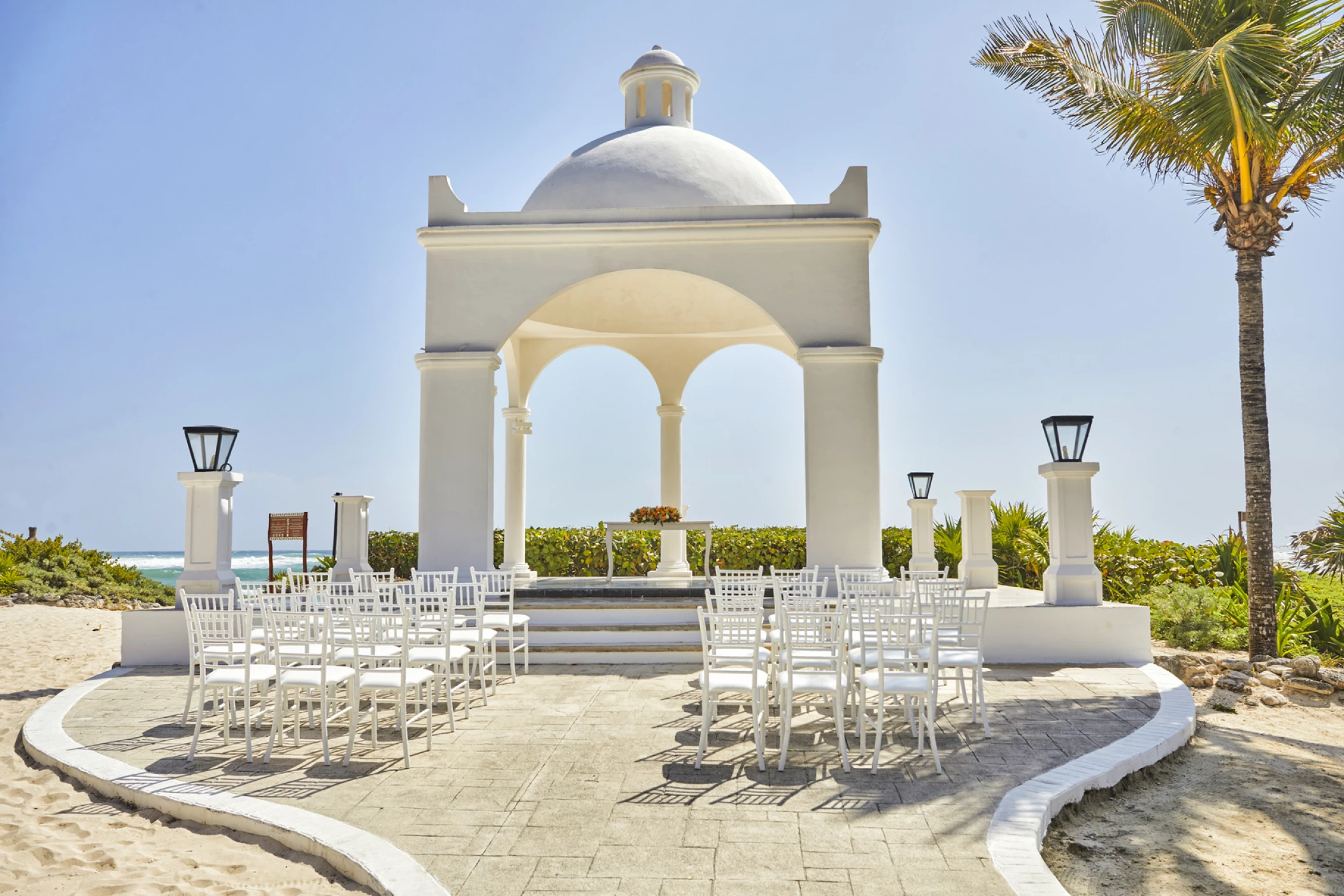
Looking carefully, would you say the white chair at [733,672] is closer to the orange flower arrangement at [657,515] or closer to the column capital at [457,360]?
the column capital at [457,360]

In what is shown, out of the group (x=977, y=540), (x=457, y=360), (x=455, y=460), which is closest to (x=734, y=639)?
(x=455, y=460)

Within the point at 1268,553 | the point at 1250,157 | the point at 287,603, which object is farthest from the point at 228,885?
the point at 1250,157

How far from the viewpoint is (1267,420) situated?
9555 mm

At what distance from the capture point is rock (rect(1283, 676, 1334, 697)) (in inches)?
312

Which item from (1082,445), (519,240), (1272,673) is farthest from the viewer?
(519,240)

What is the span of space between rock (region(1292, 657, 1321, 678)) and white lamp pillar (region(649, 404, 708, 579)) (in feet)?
25.9

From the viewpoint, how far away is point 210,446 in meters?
9.18

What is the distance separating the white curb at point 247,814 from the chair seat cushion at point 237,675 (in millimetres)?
589

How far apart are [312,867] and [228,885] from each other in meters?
0.32

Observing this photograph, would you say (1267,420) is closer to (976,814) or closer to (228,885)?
(976,814)

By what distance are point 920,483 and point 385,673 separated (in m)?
9.75

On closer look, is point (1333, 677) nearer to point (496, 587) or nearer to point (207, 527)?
point (496, 587)

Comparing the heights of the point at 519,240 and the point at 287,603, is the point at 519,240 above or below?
above

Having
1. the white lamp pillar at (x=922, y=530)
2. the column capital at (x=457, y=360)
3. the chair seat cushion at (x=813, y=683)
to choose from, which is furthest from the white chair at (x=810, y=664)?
the white lamp pillar at (x=922, y=530)
